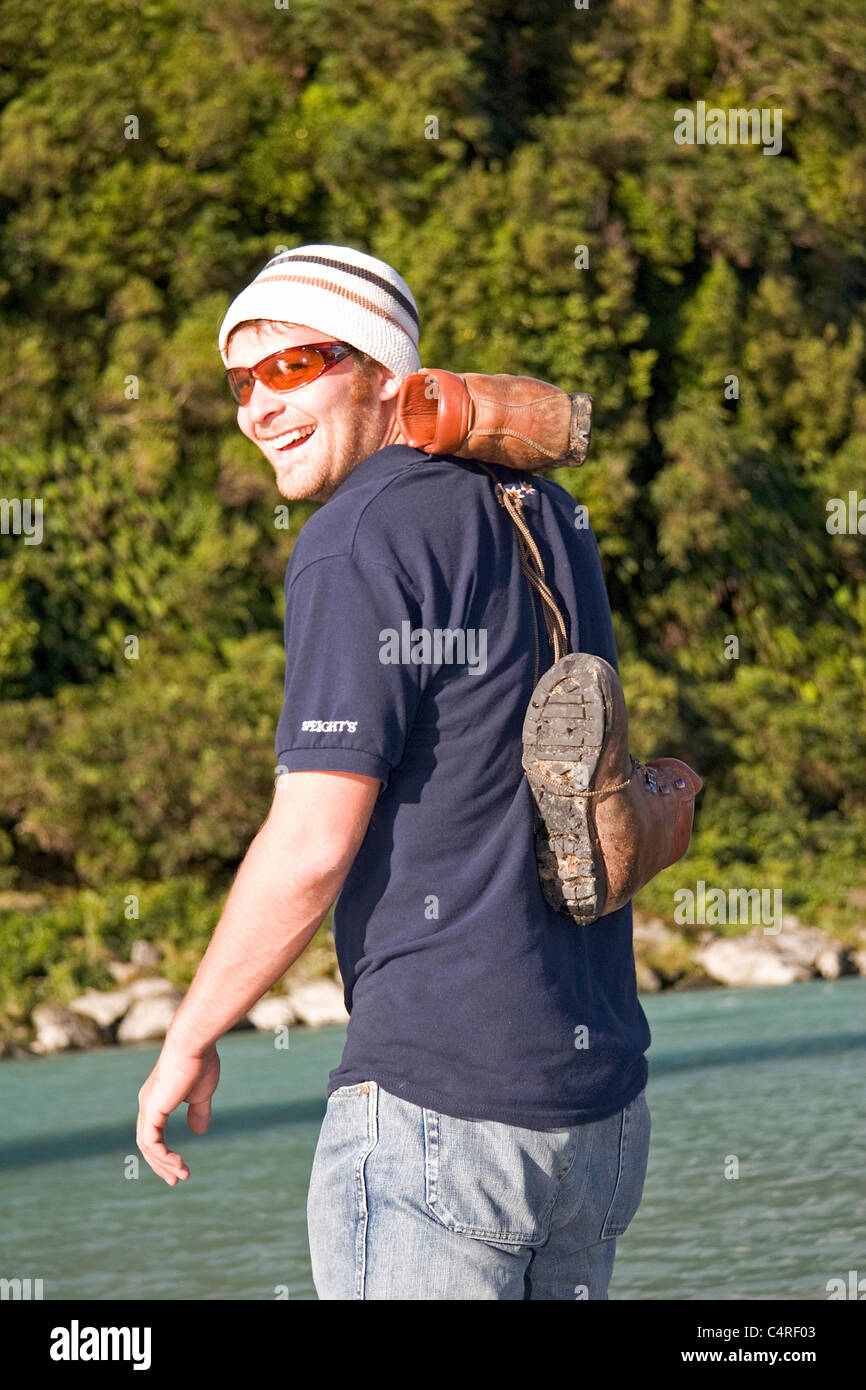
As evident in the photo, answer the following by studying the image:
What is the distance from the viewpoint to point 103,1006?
1109 centimetres

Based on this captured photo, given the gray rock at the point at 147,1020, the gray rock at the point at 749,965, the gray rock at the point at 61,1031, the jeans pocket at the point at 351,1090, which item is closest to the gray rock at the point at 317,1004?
the gray rock at the point at 147,1020

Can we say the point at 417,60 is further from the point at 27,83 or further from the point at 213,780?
the point at 213,780

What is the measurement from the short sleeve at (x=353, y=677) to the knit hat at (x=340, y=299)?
1.01 feet

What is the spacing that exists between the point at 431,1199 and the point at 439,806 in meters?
0.35

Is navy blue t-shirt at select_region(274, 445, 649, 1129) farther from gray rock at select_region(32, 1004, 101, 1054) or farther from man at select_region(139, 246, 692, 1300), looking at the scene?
gray rock at select_region(32, 1004, 101, 1054)

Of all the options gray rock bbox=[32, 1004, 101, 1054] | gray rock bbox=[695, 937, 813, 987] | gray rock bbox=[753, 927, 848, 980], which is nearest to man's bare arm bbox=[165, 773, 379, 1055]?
gray rock bbox=[32, 1004, 101, 1054]

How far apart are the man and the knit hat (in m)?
0.15

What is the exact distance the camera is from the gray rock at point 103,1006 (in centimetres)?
1099

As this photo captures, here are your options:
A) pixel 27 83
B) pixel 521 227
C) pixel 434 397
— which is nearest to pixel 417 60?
pixel 521 227

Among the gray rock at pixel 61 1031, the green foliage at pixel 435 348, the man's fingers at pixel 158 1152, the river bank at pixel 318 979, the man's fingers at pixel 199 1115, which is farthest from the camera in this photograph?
the green foliage at pixel 435 348

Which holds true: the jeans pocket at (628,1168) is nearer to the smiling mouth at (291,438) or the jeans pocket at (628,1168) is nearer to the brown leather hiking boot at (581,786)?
the brown leather hiking boot at (581,786)

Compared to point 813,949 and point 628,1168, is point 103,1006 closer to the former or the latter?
point 813,949

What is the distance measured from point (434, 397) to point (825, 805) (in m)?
15.7

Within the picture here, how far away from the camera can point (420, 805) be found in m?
1.54
